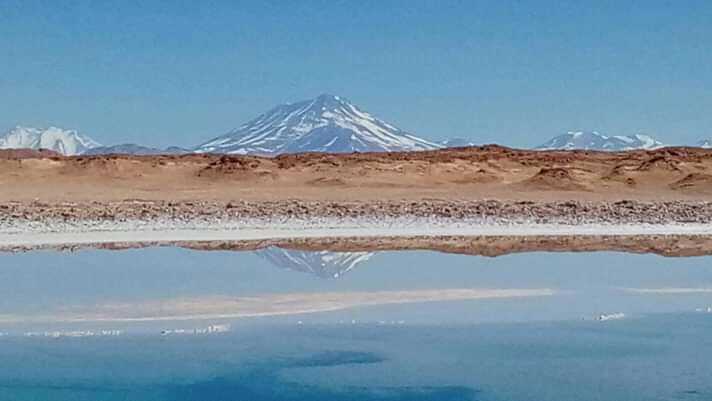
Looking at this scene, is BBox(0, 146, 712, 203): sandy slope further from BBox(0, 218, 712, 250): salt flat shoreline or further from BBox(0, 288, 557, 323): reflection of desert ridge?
BBox(0, 288, 557, 323): reflection of desert ridge

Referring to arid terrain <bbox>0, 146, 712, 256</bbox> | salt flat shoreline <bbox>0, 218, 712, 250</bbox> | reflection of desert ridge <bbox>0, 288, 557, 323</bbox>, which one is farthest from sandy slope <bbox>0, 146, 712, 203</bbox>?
reflection of desert ridge <bbox>0, 288, 557, 323</bbox>

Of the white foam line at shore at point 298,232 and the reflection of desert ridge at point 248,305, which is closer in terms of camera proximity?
the reflection of desert ridge at point 248,305

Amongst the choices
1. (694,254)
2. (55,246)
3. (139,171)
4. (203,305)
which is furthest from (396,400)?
(139,171)

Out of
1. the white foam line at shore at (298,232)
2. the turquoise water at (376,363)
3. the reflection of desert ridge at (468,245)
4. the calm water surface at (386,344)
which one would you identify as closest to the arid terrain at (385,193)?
the reflection of desert ridge at (468,245)

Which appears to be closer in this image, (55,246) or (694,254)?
(694,254)

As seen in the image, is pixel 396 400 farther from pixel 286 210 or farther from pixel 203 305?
pixel 286 210

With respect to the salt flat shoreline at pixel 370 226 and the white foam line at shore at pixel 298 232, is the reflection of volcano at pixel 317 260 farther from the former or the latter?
the white foam line at shore at pixel 298 232
